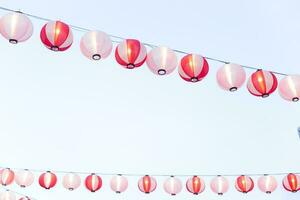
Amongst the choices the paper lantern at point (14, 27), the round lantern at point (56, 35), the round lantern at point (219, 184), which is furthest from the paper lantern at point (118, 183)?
the paper lantern at point (14, 27)

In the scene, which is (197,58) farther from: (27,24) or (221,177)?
(221,177)

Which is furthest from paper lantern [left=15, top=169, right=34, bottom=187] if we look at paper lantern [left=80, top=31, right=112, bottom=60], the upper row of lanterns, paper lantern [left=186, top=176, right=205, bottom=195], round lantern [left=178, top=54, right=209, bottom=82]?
round lantern [left=178, top=54, right=209, bottom=82]

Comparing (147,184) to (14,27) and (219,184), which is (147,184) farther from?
(14,27)

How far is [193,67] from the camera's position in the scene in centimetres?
704

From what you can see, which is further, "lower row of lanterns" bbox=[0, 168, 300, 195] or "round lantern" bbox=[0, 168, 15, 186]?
"lower row of lanterns" bbox=[0, 168, 300, 195]

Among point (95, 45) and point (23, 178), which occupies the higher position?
point (95, 45)

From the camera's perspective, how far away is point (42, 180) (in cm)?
1147

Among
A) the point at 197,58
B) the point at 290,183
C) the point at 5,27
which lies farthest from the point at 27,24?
the point at 290,183

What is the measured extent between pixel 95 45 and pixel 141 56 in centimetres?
82

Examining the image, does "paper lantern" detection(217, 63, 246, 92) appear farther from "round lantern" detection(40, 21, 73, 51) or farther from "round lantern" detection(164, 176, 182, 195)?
"round lantern" detection(164, 176, 182, 195)

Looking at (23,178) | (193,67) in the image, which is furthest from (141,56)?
(23,178)

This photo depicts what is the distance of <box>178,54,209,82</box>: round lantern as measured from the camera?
23.1ft

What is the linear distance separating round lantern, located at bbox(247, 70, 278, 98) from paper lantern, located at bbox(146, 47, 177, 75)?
1.55 m

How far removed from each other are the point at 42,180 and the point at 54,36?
613 cm
